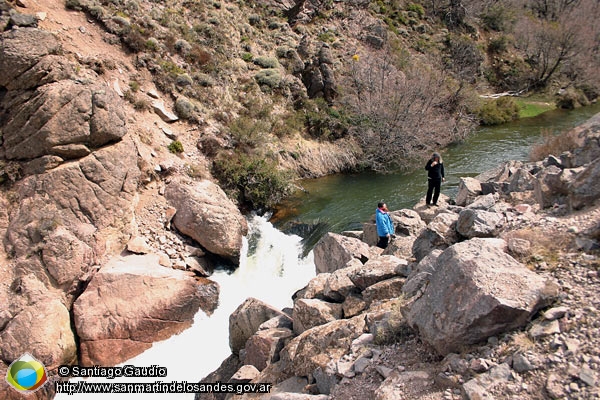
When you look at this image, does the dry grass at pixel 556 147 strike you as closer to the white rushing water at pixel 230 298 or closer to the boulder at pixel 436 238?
the boulder at pixel 436 238

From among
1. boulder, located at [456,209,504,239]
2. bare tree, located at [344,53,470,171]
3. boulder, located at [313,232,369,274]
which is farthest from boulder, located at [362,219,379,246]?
bare tree, located at [344,53,470,171]

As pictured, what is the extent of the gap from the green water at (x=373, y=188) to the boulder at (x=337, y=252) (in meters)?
2.39

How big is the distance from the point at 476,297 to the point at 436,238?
308cm

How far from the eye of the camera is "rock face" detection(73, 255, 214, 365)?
1029 centimetres

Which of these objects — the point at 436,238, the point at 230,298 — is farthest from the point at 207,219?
the point at 436,238

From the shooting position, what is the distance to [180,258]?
12.5 metres

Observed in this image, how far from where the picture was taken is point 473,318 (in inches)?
163

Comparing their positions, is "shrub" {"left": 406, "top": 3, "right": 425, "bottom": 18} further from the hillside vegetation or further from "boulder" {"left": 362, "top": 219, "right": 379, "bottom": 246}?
"boulder" {"left": 362, "top": 219, "right": 379, "bottom": 246}

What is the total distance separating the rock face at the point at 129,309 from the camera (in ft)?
33.8

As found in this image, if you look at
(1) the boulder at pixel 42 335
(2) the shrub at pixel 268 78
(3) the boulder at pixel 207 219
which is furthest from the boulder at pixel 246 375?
(2) the shrub at pixel 268 78

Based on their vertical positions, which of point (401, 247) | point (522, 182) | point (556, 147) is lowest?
point (401, 247)

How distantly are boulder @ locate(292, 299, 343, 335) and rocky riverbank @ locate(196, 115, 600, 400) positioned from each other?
2cm

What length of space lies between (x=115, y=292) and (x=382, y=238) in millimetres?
7500

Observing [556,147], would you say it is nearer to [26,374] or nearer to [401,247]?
[401,247]
